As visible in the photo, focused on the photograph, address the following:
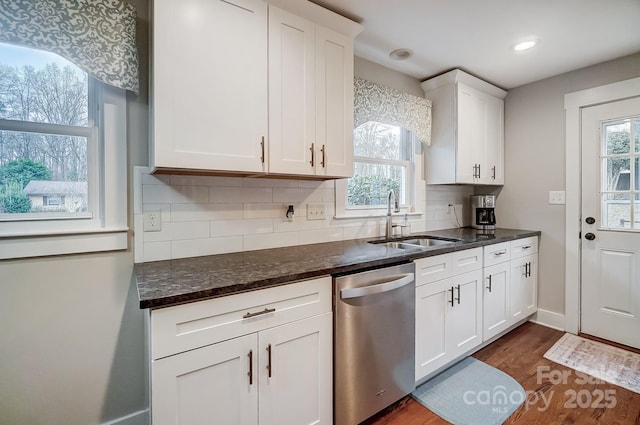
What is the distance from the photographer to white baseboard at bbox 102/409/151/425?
4.80ft

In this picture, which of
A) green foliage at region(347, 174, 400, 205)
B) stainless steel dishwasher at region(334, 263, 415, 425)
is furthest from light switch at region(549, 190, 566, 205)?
stainless steel dishwasher at region(334, 263, 415, 425)

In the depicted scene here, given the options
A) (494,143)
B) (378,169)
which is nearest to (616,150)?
(494,143)

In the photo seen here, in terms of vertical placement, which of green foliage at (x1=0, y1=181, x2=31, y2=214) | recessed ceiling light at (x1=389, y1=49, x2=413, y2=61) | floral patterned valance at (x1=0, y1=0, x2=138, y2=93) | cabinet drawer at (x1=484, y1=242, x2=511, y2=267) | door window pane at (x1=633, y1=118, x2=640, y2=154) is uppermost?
recessed ceiling light at (x1=389, y1=49, x2=413, y2=61)

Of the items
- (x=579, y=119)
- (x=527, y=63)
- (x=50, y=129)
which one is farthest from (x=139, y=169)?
(x=579, y=119)

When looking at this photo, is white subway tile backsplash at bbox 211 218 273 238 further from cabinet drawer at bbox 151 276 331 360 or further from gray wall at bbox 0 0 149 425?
cabinet drawer at bbox 151 276 331 360

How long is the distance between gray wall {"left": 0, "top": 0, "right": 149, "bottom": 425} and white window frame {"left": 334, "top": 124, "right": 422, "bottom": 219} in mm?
1297

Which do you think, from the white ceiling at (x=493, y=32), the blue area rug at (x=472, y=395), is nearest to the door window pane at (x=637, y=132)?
the white ceiling at (x=493, y=32)

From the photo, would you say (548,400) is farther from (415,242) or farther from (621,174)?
(621,174)

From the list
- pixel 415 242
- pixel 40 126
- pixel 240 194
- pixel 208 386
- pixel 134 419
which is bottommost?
pixel 134 419

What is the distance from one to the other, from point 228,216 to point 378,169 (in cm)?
140

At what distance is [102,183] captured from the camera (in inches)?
56.7

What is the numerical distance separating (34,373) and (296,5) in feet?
7.16

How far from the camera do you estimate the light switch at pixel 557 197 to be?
272 centimetres

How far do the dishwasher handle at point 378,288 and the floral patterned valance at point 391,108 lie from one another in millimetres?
1200
